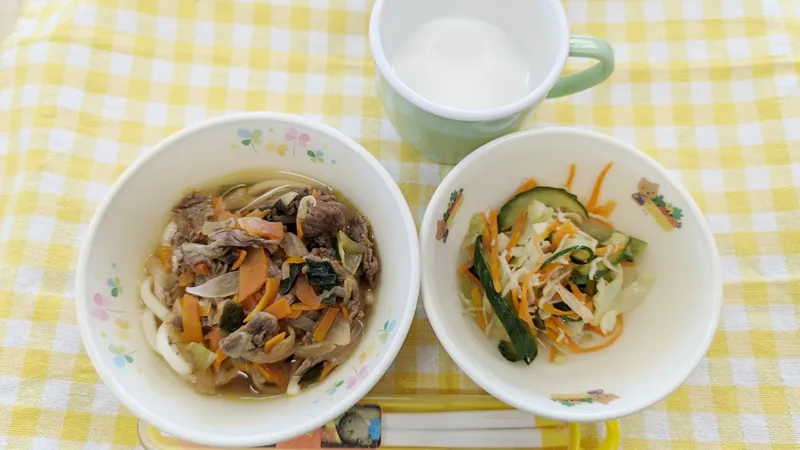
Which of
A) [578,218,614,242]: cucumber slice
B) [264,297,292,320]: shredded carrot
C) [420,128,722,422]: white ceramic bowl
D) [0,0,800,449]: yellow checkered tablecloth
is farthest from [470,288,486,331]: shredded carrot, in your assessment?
[264,297,292,320]: shredded carrot

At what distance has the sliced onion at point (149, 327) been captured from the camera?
3.04 feet

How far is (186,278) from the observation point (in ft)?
3.14

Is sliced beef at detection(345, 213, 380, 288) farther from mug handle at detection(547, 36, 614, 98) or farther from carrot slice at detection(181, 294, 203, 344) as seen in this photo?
mug handle at detection(547, 36, 614, 98)

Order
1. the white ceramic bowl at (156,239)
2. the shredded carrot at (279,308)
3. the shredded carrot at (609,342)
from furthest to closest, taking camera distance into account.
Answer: the shredded carrot at (609,342)
the shredded carrot at (279,308)
the white ceramic bowl at (156,239)

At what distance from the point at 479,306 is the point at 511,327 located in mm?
71

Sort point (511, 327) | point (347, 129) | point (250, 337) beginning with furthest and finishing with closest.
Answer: point (347, 129) → point (511, 327) → point (250, 337)

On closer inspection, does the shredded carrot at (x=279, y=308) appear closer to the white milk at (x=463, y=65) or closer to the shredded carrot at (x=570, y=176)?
the white milk at (x=463, y=65)

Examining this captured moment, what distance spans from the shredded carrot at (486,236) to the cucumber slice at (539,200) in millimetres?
26

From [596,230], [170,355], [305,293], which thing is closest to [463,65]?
[596,230]

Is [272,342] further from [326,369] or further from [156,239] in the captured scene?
[156,239]

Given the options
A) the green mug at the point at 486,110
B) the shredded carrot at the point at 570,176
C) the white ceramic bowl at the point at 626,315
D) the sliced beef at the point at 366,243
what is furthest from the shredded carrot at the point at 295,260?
the shredded carrot at the point at 570,176

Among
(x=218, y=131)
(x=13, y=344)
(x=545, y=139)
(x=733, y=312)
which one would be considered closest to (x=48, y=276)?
(x=13, y=344)

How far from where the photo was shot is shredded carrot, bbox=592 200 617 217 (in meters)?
1.06

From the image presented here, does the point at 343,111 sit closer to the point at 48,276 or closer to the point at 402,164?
the point at 402,164
